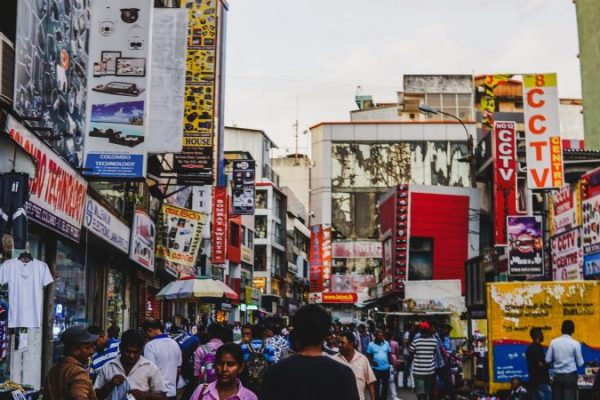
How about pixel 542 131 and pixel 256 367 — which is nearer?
pixel 256 367

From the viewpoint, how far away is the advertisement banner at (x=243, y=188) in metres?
47.2

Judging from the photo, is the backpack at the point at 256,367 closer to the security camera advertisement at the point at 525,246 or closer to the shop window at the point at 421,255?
the security camera advertisement at the point at 525,246

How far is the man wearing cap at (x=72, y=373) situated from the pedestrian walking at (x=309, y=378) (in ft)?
7.09

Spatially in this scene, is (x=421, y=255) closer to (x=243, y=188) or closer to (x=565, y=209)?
(x=243, y=188)

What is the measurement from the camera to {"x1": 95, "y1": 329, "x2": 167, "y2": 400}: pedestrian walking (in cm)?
783

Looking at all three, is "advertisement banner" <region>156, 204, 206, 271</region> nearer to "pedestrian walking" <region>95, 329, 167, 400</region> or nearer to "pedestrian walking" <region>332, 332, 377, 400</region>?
"pedestrian walking" <region>332, 332, 377, 400</region>

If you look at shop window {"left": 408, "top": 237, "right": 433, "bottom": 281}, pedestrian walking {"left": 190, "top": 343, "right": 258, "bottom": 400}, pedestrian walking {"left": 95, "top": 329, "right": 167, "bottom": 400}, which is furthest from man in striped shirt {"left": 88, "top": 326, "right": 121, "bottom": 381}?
shop window {"left": 408, "top": 237, "right": 433, "bottom": 281}

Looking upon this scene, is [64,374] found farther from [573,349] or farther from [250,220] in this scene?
[250,220]

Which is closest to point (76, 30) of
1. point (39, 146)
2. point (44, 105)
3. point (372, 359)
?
point (44, 105)

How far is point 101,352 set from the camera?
11.3 meters

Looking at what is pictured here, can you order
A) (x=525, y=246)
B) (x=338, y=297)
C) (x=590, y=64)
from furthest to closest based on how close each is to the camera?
(x=338, y=297), (x=590, y=64), (x=525, y=246)

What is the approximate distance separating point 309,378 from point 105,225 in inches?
582

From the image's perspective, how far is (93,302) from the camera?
20.7 m

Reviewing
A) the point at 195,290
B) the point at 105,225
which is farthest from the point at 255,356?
the point at 195,290
